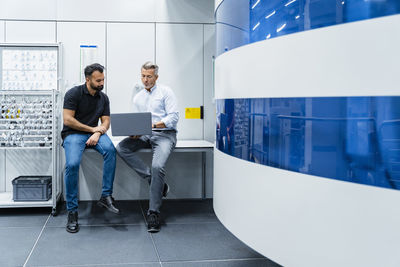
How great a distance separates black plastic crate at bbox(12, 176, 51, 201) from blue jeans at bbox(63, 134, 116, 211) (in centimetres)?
54

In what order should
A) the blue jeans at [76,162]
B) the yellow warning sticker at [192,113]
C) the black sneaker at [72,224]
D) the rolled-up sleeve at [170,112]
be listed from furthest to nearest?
the yellow warning sticker at [192,113] → the rolled-up sleeve at [170,112] → the blue jeans at [76,162] → the black sneaker at [72,224]

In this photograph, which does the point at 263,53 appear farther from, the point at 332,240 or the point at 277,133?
the point at 332,240

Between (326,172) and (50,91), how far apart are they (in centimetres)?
347

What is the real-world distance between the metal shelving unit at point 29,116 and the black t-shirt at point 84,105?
0.80 feet

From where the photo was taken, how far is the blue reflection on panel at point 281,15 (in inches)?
56.0

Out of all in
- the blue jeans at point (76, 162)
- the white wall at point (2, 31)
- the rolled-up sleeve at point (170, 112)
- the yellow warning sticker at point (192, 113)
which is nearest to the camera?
the blue jeans at point (76, 162)

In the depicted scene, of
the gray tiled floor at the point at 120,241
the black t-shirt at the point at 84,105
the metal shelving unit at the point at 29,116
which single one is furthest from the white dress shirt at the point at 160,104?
the gray tiled floor at the point at 120,241

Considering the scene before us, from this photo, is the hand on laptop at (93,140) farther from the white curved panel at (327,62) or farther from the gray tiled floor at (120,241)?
the white curved panel at (327,62)

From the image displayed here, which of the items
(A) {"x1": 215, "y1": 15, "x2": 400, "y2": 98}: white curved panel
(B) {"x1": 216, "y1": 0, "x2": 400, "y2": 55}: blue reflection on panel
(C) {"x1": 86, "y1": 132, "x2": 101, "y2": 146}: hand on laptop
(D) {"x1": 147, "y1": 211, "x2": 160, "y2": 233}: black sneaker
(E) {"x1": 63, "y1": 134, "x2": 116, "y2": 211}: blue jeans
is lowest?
(D) {"x1": 147, "y1": 211, "x2": 160, "y2": 233}: black sneaker

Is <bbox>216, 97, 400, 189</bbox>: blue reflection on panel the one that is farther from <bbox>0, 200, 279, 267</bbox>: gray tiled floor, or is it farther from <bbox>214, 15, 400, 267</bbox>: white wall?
<bbox>0, 200, 279, 267</bbox>: gray tiled floor

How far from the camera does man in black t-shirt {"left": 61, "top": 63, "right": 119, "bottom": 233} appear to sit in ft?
13.1

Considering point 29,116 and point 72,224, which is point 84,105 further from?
point 72,224

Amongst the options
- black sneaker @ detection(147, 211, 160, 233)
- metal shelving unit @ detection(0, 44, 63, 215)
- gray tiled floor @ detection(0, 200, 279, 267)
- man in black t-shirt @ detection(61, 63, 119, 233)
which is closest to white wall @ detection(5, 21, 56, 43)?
metal shelving unit @ detection(0, 44, 63, 215)

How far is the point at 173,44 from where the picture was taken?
4.94 meters
